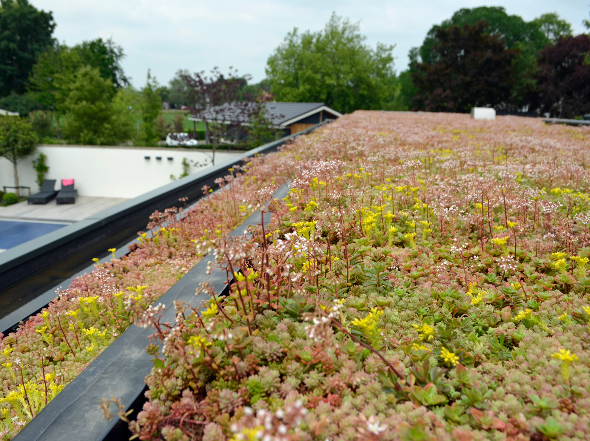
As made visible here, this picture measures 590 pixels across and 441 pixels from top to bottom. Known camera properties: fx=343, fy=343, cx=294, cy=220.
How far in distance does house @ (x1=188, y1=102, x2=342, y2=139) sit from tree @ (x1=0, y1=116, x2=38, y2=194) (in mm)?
11906

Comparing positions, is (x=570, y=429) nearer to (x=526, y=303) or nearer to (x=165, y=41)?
(x=526, y=303)

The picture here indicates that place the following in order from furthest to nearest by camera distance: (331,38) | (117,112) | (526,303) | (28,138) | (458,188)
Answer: (331,38)
(117,112)
(28,138)
(458,188)
(526,303)

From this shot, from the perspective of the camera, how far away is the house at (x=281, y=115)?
62.0 feet

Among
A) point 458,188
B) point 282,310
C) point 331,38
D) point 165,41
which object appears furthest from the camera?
point 331,38

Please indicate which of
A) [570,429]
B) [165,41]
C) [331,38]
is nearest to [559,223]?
[570,429]

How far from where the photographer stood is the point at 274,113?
2633 cm

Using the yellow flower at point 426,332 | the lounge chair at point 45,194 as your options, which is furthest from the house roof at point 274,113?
the yellow flower at point 426,332

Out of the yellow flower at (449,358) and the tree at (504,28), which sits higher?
the tree at (504,28)

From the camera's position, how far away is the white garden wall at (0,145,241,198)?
77.1ft

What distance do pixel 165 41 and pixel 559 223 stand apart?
3597 centimetres

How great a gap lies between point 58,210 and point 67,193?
5.66ft

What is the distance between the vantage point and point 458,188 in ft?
15.8

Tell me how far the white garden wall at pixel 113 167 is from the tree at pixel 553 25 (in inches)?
2078

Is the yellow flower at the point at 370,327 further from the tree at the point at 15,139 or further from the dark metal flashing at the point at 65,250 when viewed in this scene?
the tree at the point at 15,139
